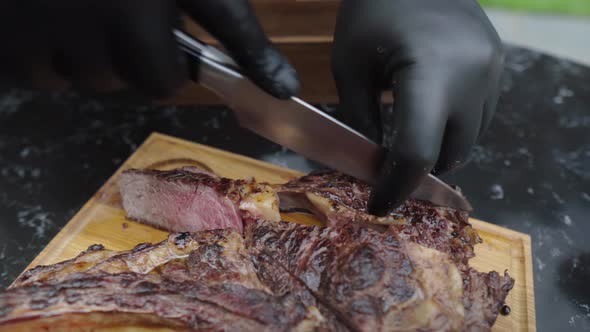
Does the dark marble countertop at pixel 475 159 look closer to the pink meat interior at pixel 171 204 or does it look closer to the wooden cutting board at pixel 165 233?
the wooden cutting board at pixel 165 233

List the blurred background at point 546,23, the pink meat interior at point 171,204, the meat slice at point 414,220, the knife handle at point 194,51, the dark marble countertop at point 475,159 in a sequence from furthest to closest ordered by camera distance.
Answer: the blurred background at point 546,23, the dark marble countertop at point 475,159, the pink meat interior at point 171,204, the knife handle at point 194,51, the meat slice at point 414,220

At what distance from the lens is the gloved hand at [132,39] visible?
2225 millimetres

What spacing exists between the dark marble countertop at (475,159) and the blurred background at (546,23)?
2.40 m

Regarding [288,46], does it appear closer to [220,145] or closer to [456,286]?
[220,145]

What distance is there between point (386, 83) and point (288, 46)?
3.40ft

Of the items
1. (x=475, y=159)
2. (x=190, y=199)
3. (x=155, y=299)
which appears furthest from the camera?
(x=475, y=159)

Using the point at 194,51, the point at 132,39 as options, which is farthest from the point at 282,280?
the point at 132,39

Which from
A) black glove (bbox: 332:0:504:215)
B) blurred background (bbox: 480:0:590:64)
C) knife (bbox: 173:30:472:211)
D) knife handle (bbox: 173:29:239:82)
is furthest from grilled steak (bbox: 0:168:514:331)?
blurred background (bbox: 480:0:590:64)

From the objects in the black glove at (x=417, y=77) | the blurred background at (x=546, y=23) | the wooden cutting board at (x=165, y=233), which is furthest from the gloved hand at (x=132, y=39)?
the blurred background at (x=546, y=23)

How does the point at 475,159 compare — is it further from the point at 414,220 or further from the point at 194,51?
the point at 194,51

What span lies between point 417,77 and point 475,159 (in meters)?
1.34

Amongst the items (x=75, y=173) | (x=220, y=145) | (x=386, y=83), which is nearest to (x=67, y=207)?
(x=75, y=173)

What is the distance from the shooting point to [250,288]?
195 cm

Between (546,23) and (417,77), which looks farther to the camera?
(546,23)
